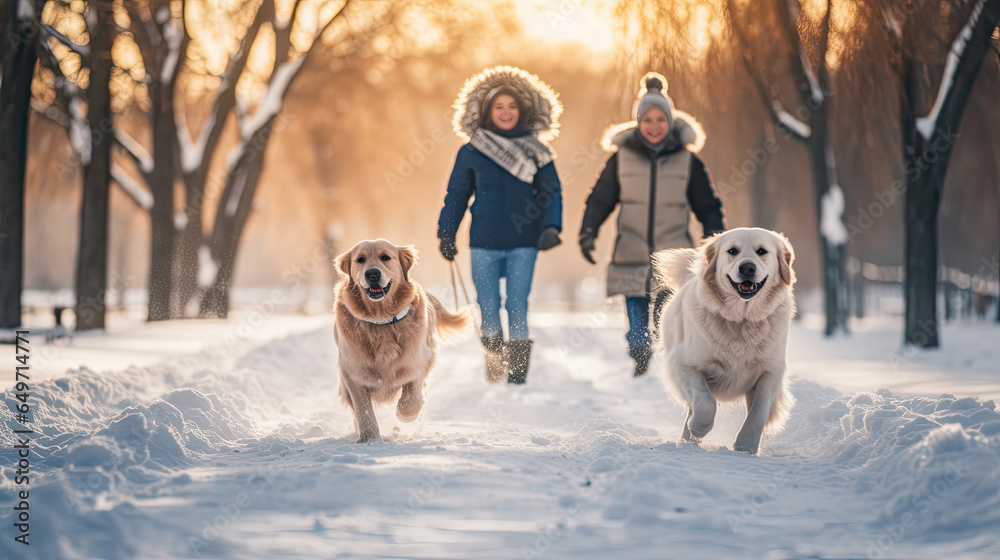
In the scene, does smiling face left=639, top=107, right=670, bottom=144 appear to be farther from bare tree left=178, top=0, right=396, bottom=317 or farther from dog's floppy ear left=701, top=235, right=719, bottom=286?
bare tree left=178, top=0, right=396, bottom=317

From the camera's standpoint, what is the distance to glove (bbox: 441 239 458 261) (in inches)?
269

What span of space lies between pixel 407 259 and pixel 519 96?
231 centimetres

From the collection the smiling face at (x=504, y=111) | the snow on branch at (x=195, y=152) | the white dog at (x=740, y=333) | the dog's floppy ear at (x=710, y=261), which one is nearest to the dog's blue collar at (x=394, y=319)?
the white dog at (x=740, y=333)

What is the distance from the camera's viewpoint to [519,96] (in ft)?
22.4

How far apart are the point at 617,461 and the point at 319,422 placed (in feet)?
8.67

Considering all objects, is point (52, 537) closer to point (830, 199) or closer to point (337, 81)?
point (830, 199)

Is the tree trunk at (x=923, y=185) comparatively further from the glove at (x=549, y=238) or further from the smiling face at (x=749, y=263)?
the smiling face at (x=749, y=263)

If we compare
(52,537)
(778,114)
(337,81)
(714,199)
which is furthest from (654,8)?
(337,81)

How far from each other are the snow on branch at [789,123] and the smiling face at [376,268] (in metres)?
8.67

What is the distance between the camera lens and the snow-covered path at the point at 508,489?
269 cm

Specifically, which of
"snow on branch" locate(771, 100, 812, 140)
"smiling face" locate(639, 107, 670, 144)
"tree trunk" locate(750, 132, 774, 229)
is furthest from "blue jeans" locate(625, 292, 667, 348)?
"tree trunk" locate(750, 132, 774, 229)

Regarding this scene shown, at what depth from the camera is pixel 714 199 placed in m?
7.12

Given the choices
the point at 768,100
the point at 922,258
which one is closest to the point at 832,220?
the point at 768,100

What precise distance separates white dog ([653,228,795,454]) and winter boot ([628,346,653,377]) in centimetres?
297
